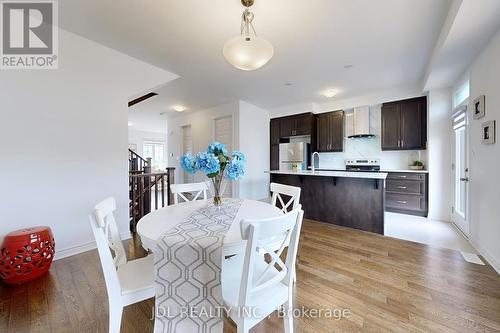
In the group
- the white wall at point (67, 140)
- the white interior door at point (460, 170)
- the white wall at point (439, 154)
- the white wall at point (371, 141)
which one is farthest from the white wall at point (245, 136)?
the white interior door at point (460, 170)

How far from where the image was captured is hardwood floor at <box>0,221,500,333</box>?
4.70ft

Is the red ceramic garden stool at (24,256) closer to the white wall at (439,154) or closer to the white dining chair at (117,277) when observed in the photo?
the white dining chair at (117,277)

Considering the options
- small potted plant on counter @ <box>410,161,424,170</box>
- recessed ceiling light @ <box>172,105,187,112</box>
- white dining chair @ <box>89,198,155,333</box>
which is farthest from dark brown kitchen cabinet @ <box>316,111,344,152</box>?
white dining chair @ <box>89,198,155,333</box>

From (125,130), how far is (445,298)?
13.0 ft

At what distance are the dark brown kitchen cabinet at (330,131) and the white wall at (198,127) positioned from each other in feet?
7.29

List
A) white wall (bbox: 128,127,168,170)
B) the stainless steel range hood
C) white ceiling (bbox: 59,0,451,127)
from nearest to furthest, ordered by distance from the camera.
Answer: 1. white ceiling (bbox: 59,0,451,127)
2. the stainless steel range hood
3. white wall (bbox: 128,127,168,170)

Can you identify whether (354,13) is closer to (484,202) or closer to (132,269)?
(484,202)

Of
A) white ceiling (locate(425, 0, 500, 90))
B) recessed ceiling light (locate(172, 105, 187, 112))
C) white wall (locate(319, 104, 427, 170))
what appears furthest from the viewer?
recessed ceiling light (locate(172, 105, 187, 112))

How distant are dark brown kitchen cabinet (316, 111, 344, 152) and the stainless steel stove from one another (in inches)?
17.0

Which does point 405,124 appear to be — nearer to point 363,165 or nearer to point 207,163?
point 363,165

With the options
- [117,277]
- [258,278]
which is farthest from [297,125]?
[117,277]

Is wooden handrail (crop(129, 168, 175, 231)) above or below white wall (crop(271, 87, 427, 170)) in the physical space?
below

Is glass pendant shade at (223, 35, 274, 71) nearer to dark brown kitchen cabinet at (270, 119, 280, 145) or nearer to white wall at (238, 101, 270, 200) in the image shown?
white wall at (238, 101, 270, 200)

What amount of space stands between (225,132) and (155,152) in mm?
6428
